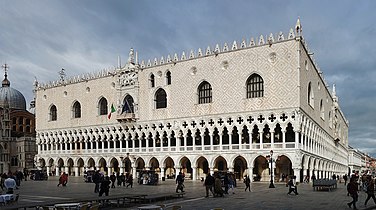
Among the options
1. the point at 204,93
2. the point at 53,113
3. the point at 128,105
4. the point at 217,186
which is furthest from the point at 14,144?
the point at 217,186

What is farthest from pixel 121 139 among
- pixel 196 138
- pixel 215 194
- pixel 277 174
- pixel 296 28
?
pixel 215 194

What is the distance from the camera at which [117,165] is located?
5844 centimetres

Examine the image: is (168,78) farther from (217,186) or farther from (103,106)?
(217,186)

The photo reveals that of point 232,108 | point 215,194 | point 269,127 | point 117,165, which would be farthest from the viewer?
point 117,165

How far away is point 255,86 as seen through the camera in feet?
145

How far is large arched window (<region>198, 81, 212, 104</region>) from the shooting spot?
47.4m

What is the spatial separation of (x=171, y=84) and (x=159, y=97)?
2.69 m

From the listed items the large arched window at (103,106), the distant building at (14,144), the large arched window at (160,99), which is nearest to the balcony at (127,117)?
the large arched window at (160,99)

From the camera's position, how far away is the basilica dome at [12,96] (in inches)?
3504

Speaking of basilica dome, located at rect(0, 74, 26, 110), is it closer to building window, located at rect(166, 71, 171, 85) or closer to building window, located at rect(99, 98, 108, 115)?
building window, located at rect(99, 98, 108, 115)

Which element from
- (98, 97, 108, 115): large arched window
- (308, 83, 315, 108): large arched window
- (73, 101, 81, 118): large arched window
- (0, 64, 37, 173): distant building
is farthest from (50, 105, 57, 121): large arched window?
(308, 83, 315, 108): large arched window

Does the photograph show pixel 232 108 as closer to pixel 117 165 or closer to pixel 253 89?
pixel 253 89

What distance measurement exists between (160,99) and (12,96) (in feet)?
169

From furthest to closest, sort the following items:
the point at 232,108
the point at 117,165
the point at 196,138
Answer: the point at 117,165 < the point at 196,138 < the point at 232,108
